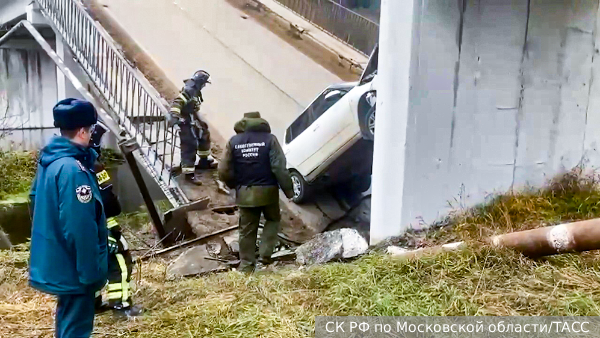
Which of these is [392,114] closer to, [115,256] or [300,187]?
[300,187]

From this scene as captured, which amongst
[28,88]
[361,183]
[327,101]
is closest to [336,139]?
[327,101]

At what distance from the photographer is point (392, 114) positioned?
4.91m

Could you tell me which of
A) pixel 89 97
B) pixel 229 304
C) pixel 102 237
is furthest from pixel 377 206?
pixel 89 97

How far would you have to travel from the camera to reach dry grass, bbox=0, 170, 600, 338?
3359 millimetres

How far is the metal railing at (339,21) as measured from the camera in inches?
431

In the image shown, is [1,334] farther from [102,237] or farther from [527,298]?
[527,298]

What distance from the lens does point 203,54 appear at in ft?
40.4

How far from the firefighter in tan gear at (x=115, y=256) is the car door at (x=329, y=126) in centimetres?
329

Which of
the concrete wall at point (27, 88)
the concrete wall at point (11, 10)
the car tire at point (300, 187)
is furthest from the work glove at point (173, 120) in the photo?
the concrete wall at point (27, 88)

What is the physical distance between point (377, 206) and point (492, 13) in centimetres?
203

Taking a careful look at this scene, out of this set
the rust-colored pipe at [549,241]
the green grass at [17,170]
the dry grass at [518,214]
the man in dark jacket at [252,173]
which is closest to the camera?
the rust-colored pipe at [549,241]

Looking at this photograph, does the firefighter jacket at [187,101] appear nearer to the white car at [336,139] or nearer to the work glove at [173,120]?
the work glove at [173,120]

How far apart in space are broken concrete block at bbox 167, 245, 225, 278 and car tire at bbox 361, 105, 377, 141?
2129 mm

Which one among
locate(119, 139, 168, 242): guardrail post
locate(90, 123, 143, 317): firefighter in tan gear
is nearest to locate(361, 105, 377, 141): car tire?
locate(119, 139, 168, 242): guardrail post
